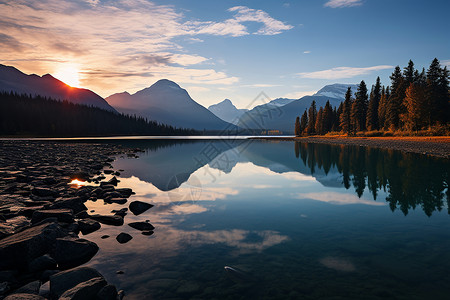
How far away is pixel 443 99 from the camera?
65.7 meters

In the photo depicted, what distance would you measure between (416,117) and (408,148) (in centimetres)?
1967

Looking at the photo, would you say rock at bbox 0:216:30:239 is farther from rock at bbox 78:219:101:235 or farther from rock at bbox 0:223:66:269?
rock at bbox 78:219:101:235

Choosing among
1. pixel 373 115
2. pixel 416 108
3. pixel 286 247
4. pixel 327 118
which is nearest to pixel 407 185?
pixel 286 247

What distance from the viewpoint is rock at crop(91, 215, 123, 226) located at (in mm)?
10945

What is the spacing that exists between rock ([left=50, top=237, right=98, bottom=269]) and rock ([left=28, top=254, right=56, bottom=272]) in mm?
249

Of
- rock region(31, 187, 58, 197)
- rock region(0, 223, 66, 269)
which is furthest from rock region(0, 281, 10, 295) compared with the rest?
rock region(31, 187, 58, 197)

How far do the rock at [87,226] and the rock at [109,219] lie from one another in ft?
2.16

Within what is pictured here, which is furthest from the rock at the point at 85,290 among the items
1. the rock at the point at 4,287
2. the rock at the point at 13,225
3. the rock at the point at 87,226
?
the rock at the point at 87,226

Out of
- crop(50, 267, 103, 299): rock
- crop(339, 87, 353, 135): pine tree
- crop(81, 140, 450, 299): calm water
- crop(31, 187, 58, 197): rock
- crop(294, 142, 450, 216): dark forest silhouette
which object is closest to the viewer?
crop(50, 267, 103, 299): rock

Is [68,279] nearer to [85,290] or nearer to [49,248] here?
[85,290]

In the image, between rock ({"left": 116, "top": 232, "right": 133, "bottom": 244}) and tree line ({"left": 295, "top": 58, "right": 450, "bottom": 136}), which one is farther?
tree line ({"left": 295, "top": 58, "right": 450, "bottom": 136})

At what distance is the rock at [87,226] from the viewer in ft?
32.5

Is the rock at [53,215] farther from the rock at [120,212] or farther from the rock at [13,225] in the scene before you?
the rock at [120,212]

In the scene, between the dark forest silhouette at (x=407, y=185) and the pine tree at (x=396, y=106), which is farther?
the pine tree at (x=396, y=106)
